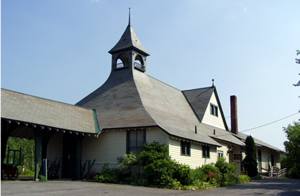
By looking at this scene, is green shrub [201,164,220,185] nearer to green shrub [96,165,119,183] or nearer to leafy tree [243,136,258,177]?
green shrub [96,165,119,183]

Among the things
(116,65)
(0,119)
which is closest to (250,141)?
(116,65)

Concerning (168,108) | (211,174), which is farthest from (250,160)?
(211,174)

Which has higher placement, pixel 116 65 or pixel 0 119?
pixel 116 65

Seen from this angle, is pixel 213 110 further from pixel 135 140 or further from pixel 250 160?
pixel 135 140

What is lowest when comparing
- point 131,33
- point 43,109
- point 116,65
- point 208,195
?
point 208,195

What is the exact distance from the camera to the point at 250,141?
38.5 m

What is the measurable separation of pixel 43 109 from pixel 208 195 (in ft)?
36.1

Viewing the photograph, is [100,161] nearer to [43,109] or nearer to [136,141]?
[136,141]

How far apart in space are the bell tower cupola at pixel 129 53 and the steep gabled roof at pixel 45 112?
6.43 metres

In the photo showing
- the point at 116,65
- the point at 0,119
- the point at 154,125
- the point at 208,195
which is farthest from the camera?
the point at 116,65

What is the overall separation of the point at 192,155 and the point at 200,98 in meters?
11.8

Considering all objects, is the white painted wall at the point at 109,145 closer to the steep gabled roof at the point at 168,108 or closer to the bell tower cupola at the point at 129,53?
the steep gabled roof at the point at 168,108

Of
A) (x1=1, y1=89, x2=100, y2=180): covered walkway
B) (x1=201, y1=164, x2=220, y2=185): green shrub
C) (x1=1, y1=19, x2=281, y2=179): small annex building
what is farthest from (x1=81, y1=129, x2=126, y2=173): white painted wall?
(x1=201, y1=164, x2=220, y2=185): green shrub

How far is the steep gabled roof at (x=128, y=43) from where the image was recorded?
32.9 meters
